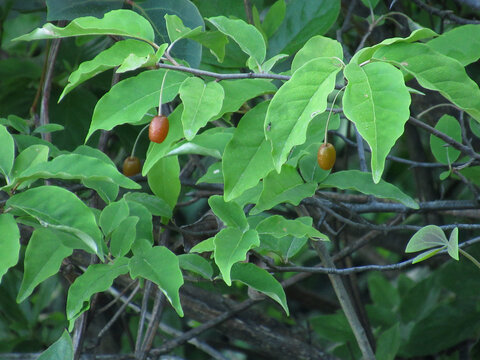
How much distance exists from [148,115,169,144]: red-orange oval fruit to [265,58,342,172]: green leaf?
0.72 feet

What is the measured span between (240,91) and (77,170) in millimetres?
262

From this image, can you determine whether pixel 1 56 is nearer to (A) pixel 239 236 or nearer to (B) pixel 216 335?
(B) pixel 216 335

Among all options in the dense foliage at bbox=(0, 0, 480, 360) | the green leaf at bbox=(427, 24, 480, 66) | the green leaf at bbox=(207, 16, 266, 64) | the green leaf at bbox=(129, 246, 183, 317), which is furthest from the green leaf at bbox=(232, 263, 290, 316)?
the green leaf at bbox=(427, 24, 480, 66)

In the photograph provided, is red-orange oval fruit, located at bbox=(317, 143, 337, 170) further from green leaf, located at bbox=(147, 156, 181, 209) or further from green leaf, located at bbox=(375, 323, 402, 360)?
green leaf, located at bbox=(375, 323, 402, 360)

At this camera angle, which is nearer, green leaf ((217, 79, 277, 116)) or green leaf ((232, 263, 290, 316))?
green leaf ((217, 79, 277, 116))

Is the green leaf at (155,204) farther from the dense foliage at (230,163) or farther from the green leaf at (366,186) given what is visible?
the green leaf at (366,186)

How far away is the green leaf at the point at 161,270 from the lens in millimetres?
962

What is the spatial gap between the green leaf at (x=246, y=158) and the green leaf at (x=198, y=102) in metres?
0.06

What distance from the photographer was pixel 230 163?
93cm

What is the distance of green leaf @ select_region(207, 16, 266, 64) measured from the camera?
0.99 m

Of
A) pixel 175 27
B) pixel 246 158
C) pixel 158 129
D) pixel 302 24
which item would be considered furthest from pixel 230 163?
pixel 302 24

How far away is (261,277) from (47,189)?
37cm

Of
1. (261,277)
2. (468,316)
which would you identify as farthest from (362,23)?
(261,277)

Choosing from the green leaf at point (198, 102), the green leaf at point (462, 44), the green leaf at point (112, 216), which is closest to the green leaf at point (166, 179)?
the green leaf at point (112, 216)
